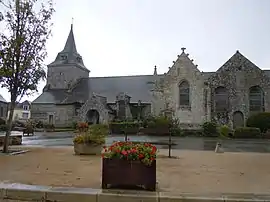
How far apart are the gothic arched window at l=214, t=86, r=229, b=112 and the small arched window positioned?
3.35m

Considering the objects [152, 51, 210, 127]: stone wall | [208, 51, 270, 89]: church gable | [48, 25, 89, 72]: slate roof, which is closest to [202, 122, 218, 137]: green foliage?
[152, 51, 210, 127]: stone wall

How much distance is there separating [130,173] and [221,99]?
3146 cm

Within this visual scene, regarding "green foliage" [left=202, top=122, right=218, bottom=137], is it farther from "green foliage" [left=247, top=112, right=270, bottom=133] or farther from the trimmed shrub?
"green foliage" [left=247, top=112, right=270, bottom=133]

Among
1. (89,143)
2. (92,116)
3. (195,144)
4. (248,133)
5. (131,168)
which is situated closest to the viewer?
(131,168)

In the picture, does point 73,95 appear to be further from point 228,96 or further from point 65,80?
point 228,96

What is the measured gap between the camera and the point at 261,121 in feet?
95.5

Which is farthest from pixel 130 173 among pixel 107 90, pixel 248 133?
A: pixel 107 90

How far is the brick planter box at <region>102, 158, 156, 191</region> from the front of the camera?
4.79m

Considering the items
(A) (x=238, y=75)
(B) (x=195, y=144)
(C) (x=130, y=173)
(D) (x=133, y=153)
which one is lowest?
(B) (x=195, y=144)

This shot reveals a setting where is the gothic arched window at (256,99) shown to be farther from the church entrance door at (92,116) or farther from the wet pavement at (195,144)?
the church entrance door at (92,116)

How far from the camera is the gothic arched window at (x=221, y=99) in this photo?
34219 millimetres

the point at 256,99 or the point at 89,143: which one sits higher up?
the point at 256,99

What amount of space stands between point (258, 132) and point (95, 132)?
20301 millimetres

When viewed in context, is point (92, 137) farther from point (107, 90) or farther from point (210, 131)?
point (107, 90)
